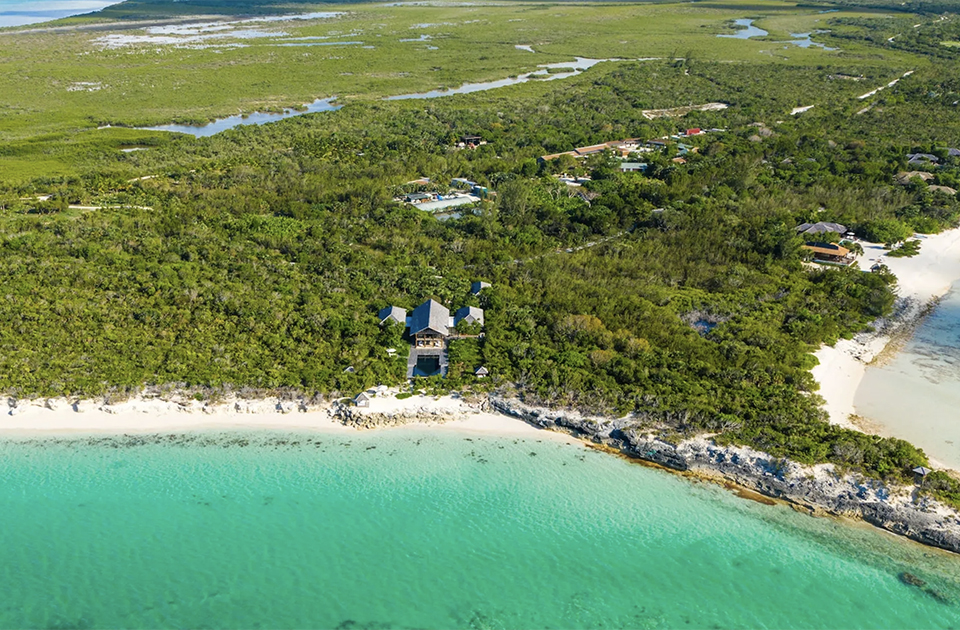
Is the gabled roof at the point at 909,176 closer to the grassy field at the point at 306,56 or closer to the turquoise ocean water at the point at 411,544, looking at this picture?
the grassy field at the point at 306,56

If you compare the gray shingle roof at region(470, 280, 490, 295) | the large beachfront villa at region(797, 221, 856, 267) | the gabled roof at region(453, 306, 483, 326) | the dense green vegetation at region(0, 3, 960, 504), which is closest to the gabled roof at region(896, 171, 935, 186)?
the dense green vegetation at region(0, 3, 960, 504)

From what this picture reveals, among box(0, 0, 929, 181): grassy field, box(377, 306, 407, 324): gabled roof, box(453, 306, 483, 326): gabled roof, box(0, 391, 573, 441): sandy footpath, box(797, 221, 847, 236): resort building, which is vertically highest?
box(0, 0, 929, 181): grassy field

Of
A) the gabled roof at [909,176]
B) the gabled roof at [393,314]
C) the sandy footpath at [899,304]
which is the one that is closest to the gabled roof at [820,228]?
the sandy footpath at [899,304]

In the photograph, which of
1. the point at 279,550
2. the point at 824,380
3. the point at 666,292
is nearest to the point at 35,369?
the point at 279,550

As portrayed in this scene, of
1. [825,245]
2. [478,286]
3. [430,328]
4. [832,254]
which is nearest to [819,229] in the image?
[825,245]

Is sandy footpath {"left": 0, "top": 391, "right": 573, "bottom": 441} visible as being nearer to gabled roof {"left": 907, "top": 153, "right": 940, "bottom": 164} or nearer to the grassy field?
the grassy field

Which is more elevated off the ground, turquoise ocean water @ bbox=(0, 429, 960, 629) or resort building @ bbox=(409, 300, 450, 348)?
resort building @ bbox=(409, 300, 450, 348)

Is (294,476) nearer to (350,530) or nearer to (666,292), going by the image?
(350,530)
